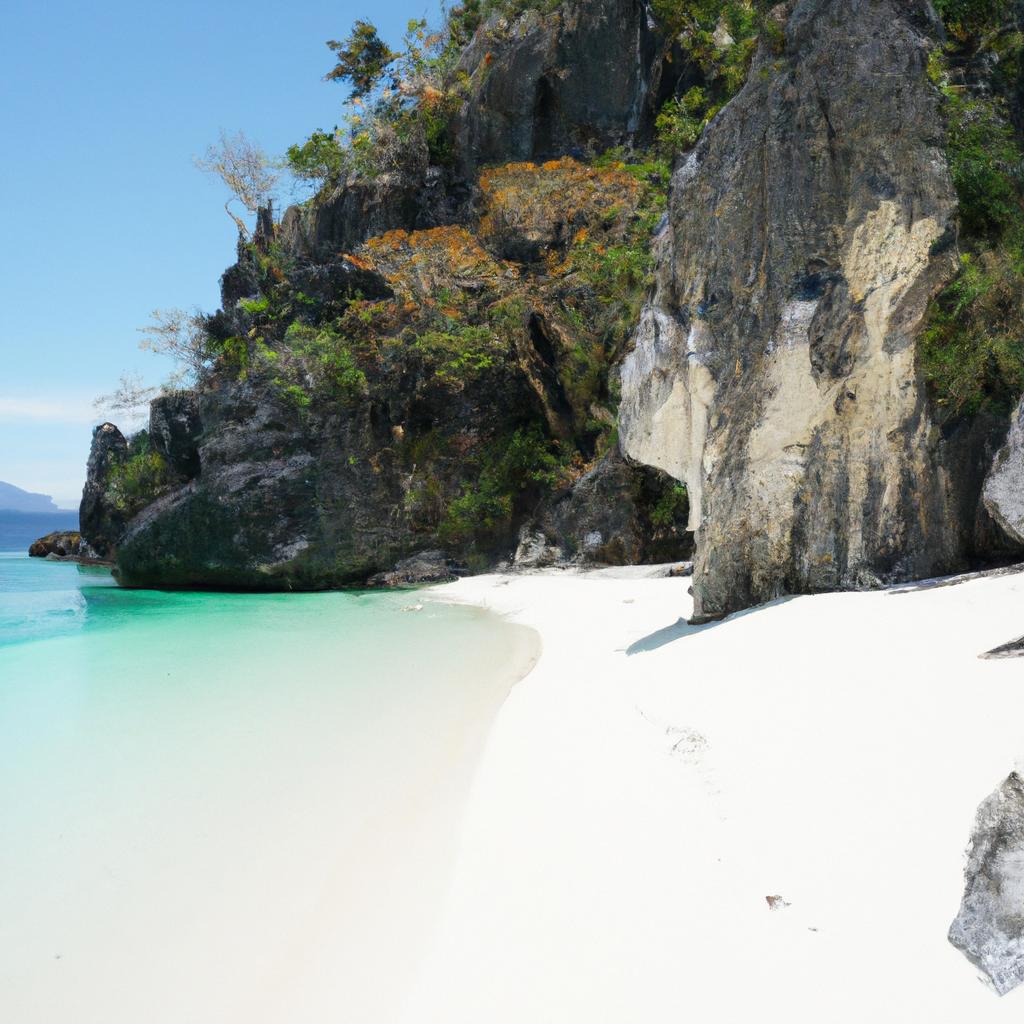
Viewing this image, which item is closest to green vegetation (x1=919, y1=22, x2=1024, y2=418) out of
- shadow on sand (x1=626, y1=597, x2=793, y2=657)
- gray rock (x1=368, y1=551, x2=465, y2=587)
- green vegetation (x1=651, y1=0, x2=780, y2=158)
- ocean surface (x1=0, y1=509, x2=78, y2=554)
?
shadow on sand (x1=626, y1=597, x2=793, y2=657)

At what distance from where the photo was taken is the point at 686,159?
6.71 meters

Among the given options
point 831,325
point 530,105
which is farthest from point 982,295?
point 530,105

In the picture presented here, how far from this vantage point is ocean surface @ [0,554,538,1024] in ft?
7.35

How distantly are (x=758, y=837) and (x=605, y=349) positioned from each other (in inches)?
523

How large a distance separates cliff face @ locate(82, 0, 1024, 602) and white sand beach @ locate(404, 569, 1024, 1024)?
4.82 feet

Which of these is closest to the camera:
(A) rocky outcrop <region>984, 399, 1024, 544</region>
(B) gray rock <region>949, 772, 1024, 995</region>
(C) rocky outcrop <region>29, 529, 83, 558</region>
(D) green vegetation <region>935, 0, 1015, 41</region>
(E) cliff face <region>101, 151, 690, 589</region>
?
(B) gray rock <region>949, 772, 1024, 995</region>

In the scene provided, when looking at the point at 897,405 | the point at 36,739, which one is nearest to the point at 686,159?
the point at 897,405

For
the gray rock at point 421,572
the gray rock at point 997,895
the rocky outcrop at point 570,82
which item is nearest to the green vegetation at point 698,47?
the rocky outcrop at point 570,82

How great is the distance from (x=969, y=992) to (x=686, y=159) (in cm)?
699

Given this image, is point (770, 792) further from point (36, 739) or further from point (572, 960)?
point (36, 739)

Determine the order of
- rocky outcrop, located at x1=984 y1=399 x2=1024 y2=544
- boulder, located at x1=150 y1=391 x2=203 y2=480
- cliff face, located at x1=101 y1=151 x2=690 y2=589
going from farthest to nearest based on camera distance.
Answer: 1. boulder, located at x1=150 y1=391 x2=203 y2=480
2. cliff face, located at x1=101 y1=151 x2=690 y2=589
3. rocky outcrop, located at x1=984 y1=399 x2=1024 y2=544

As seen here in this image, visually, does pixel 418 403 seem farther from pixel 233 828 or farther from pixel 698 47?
pixel 233 828

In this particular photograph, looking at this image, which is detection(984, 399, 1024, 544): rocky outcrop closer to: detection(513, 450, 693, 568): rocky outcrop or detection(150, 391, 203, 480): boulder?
detection(513, 450, 693, 568): rocky outcrop

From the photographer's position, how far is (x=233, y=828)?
3281 millimetres
